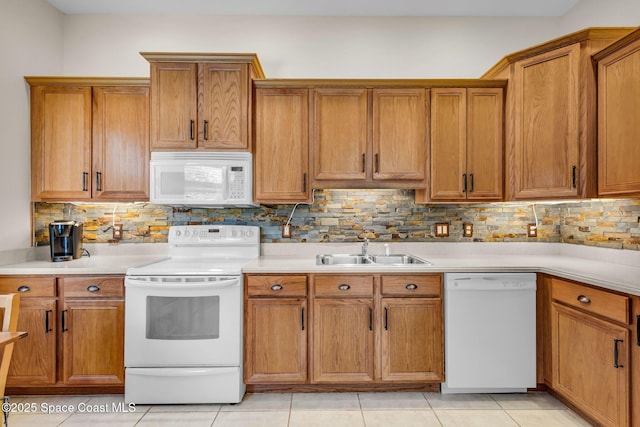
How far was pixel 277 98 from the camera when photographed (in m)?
2.91

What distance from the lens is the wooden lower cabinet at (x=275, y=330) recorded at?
2584 millimetres

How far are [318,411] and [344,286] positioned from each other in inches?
32.1

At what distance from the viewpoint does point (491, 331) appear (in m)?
2.56

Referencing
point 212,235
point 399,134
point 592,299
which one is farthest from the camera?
point 212,235

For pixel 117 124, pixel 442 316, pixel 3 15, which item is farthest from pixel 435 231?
pixel 3 15

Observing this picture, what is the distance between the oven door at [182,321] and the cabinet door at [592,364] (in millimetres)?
2091

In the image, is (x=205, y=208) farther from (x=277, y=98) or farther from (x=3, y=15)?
(x=3, y=15)

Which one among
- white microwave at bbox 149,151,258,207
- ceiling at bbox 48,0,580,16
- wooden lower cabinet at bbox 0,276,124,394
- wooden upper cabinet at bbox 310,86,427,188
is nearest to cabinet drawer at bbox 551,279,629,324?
wooden upper cabinet at bbox 310,86,427,188

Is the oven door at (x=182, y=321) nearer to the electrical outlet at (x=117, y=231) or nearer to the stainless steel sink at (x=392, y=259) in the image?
the electrical outlet at (x=117, y=231)

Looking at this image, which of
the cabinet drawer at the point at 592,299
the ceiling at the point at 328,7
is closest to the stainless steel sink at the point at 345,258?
the cabinet drawer at the point at 592,299

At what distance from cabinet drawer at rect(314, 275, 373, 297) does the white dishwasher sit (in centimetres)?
56

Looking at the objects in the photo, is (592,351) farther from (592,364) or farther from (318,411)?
(318,411)

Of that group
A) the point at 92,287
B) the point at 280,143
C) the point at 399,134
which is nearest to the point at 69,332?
the point at 92,287

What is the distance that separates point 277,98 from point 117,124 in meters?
1.27
